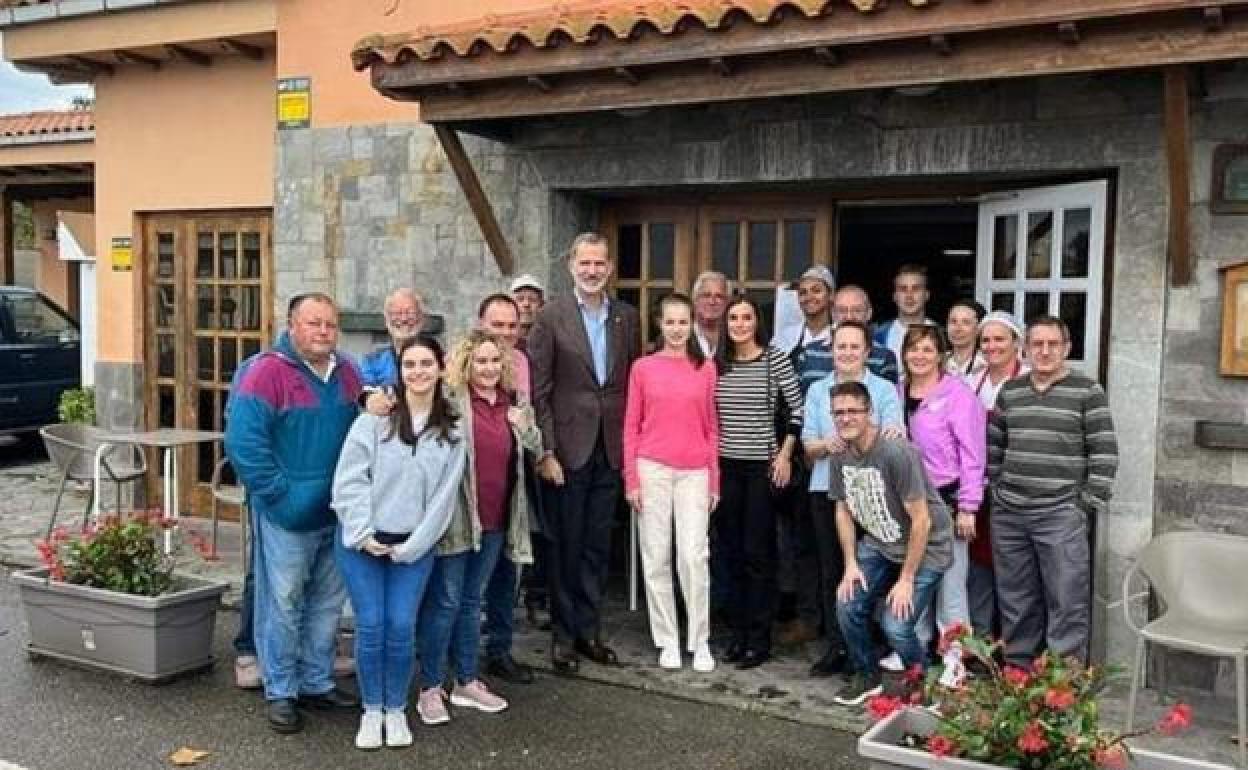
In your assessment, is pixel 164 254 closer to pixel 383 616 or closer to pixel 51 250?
pixel 383 616

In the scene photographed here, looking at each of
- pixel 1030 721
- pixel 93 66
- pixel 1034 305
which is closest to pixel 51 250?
pixel 93 66

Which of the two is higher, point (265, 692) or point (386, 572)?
point (386, 572)

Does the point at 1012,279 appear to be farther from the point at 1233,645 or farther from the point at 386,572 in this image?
the point at 386,572

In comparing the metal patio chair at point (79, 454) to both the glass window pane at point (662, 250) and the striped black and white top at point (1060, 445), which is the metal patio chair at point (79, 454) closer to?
the glass window pane at point (662, 250)

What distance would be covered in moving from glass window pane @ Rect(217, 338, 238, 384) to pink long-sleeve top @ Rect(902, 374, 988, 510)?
5046 millimetres

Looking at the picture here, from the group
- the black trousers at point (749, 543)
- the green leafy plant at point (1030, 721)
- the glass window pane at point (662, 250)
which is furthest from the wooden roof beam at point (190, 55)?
the green leafy plant at point (1030, 721)

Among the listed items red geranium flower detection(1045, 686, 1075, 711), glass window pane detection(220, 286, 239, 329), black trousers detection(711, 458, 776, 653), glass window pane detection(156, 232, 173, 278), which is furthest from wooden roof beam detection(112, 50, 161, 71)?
red geranium flower detection(1045, 686, 1075, 711)

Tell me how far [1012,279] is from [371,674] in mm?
3399

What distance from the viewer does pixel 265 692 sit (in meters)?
4.43

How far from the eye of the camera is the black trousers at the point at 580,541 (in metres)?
4.96

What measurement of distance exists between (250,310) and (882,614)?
501cm

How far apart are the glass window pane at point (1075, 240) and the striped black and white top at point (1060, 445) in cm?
77

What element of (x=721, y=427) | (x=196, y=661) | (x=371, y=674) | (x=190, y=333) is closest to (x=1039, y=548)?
(x=721, y=427)

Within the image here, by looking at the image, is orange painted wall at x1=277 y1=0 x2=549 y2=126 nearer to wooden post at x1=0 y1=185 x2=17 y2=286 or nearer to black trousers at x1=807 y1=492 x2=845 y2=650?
black trousers at x1=807 y1=492 x2=845 y2=650
